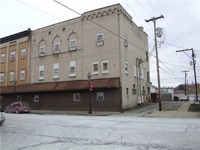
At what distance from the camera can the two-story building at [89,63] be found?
105ft

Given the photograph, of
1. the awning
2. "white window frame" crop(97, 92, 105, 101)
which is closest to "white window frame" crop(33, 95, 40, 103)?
the awning

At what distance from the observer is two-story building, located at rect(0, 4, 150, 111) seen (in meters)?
32.0

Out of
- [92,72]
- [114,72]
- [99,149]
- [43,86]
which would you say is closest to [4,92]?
[43,86]

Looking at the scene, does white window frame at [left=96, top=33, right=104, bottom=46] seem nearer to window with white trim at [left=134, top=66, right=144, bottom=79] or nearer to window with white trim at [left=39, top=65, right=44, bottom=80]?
window with white trim at [left=134, top=66, right=144, bottom=79]

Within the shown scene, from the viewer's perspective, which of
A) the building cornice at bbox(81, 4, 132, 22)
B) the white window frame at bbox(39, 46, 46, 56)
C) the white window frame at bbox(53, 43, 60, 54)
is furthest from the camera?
the white window frame at bbox(39, 46, 46, 56)

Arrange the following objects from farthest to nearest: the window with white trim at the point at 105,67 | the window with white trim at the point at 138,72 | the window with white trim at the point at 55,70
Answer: the window with white trim at the point at 138,72 → the window with white trim at the point at 55,70 → the window with white trim at the point at 105,67

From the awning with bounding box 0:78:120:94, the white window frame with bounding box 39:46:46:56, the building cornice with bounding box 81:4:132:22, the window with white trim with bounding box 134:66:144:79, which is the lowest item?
the awning with bounding box 0:78:120:94

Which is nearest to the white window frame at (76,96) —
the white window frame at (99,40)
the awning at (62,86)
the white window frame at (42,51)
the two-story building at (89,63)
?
the two-story building at (89,63)

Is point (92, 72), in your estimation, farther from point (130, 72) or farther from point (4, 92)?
point (4, 92)

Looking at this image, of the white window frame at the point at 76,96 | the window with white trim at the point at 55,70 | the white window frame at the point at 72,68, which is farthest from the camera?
the window with white trim at the point at 55,70

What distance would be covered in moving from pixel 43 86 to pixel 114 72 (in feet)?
38.4

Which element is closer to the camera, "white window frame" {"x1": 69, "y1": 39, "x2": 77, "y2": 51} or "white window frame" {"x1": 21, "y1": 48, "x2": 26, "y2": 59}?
"white window frame" {"x1": 69, "y1": 39, "x2": 77, "y2": 51}

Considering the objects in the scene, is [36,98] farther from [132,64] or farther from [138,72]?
[138,72]

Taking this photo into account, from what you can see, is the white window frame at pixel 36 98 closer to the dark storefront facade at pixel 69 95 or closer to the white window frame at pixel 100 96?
the dark storefront facade at pixel 69 95
